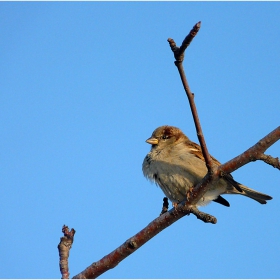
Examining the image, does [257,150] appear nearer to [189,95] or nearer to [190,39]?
[189,95]

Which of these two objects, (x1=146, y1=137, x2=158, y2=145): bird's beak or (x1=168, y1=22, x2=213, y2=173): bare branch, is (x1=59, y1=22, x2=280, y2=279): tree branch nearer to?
(x1=168, y1=22, x2=213, y2=173): bare branch

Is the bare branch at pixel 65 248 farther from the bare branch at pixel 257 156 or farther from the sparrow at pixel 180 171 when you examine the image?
the sparrow at pixel 180 171

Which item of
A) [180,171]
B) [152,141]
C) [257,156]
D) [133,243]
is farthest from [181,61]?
[152,141]

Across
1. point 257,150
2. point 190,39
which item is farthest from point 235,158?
point 190,39

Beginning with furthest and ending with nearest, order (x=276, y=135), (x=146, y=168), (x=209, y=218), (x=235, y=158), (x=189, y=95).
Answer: (x=146, y=168) < (x=209, y=218) < (x=235, y=158) < (x=276, y=135) < (x=189, y=95)

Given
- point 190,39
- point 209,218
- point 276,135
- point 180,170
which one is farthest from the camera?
point 180,170

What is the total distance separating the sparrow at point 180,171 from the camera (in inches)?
191

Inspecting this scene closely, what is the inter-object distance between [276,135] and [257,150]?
16 cm

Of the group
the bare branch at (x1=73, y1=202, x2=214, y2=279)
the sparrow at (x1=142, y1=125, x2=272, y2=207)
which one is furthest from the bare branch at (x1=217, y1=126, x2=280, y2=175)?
the sparrow at (x1=142, y1=125, x2=272, y2=207)

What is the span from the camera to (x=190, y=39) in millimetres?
2375

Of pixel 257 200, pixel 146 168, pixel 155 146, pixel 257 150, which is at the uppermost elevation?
pixel 155 146

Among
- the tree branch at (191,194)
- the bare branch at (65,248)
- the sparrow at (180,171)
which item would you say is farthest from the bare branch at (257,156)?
the sparrow at (180,171)

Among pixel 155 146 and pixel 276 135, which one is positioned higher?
pixel 155 146

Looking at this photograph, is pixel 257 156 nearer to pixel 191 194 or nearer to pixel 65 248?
pixel 191 194
